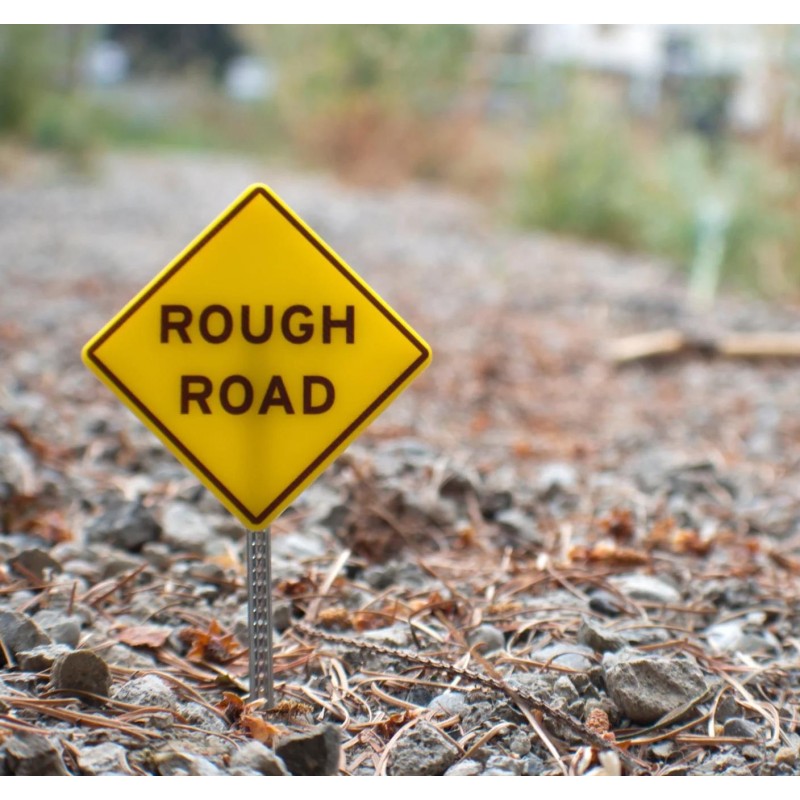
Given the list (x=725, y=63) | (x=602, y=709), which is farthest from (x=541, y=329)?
(x=725, y=63)

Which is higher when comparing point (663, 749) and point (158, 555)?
point (158, 555)

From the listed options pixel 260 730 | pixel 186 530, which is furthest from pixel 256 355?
pixel 186 530

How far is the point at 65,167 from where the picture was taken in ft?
42.3

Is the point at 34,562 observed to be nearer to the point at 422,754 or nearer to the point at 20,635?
the point at 20,635

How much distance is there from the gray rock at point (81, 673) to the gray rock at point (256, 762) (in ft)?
0.89

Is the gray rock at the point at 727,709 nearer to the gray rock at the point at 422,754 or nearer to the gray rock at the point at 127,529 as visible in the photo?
the gray rock at the point at 422,754

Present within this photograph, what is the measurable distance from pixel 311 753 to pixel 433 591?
0.72 m

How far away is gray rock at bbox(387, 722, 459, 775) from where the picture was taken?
142 cm

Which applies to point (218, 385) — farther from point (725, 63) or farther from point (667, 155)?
point (725, 63)

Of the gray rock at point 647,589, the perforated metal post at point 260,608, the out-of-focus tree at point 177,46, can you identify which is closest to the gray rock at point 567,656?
the gray rock at point 647,589

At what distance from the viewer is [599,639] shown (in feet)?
5.76

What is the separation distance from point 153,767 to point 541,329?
4.93 m

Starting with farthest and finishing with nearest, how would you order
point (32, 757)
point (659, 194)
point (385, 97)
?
point (385, 97)
point (659, 194)
point (32, 757)

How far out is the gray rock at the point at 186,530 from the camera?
224 cm
